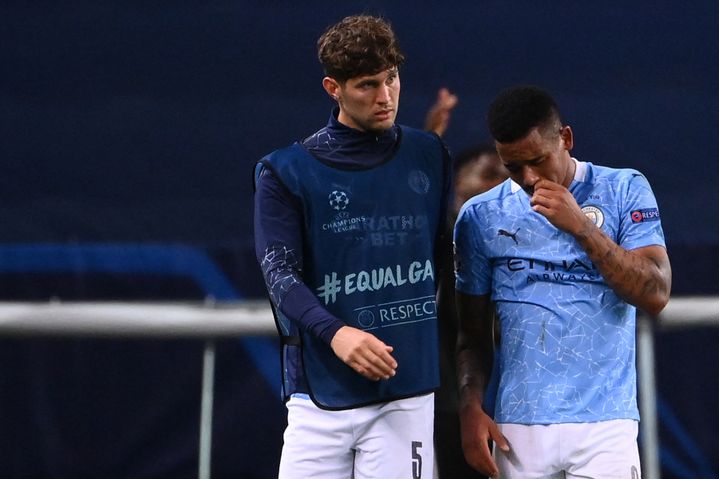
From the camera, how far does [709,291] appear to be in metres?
3.70

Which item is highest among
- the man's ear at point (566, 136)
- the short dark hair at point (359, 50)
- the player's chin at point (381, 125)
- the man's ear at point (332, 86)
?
the short dark hair at point (359, 50)

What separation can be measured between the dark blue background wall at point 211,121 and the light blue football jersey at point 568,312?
1844mm

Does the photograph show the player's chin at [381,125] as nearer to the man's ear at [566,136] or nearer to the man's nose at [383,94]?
the man's nose at [383,94]

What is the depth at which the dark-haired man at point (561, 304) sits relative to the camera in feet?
6.48

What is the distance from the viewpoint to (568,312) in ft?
6.66

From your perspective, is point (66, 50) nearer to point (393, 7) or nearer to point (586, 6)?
point (393, 7)

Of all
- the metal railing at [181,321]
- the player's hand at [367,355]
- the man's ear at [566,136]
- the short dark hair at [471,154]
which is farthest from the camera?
the metal railing at [181,321]

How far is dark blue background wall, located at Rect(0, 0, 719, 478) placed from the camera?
12.7ft

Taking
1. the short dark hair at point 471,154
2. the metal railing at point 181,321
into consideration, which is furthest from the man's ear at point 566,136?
the metal railing at point 181,321

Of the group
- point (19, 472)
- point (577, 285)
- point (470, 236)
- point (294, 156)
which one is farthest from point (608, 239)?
point (19, 472)

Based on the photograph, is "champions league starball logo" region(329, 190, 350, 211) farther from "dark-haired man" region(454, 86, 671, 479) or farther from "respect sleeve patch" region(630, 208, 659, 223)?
"respect sleeve patch" region(630, 208, 659, 223)

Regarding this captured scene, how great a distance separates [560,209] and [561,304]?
0.21 meters

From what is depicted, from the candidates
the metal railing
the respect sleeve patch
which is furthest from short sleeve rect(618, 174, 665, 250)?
the metal railing

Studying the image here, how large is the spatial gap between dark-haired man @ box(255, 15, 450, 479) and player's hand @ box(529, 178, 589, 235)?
245 millimetres
